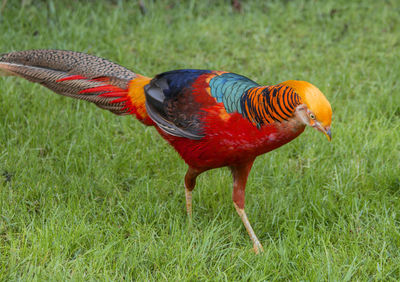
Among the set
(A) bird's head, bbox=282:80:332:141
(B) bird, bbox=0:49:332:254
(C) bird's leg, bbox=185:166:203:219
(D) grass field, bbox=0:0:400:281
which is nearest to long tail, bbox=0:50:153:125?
(B) bird, bbox=0:49:332:254

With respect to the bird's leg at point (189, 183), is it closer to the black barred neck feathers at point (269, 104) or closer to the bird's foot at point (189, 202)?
the bird's foot at point (189, 202)

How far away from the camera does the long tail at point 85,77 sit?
3129mm

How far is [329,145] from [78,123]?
186cm

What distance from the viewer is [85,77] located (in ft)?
10.4

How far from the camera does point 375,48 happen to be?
521 cm

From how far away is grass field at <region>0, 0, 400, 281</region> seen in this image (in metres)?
2.78

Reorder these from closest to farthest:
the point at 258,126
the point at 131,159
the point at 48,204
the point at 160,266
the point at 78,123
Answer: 1. the point at 258,126
2. the point at 160,266
3. the point at 48,204
4. the point at 131,159
5. the point at 78,123

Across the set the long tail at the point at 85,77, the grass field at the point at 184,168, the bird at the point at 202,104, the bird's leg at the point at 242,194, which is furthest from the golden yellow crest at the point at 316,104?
the long tail at the point at 85,77

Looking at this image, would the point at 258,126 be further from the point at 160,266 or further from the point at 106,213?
the point at 106,213

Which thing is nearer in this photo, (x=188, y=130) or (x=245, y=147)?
(x=245, y=147)

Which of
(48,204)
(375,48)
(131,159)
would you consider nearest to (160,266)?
(48,204)

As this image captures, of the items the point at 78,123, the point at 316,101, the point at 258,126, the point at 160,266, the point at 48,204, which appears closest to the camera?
the point at 316,101

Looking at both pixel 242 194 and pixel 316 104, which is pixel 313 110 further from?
pixel 242 194

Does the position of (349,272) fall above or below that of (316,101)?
below
